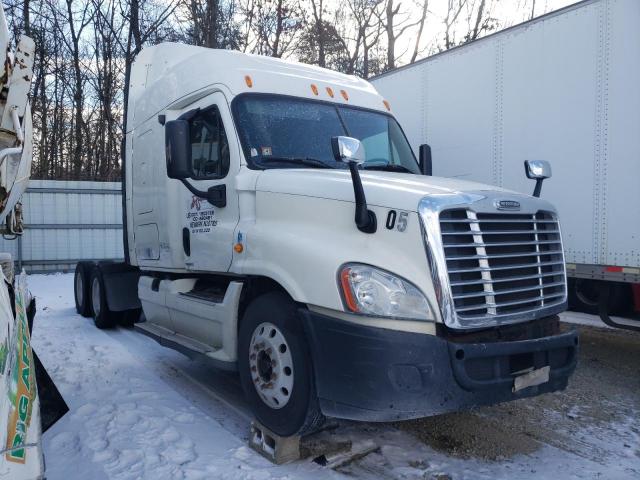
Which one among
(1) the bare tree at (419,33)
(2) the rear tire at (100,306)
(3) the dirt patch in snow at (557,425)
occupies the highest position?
(1) the bare tree at (419,33)

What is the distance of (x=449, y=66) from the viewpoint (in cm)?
666

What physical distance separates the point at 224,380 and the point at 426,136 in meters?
3.78

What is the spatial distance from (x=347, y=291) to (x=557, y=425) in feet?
8.20

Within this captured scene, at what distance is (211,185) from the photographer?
463cm

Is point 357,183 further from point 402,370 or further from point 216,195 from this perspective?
point 216,195

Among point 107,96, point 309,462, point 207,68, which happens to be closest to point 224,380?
point 309,462

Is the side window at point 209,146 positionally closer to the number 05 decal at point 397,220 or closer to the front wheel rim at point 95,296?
the number 05 decal at point 397,220

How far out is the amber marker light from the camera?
317 cm

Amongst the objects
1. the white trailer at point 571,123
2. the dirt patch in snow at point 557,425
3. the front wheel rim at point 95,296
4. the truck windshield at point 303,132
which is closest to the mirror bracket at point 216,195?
the truck windshield at point 303,132

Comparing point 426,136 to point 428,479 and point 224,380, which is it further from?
point 428,479

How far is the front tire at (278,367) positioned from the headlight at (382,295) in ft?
1.79

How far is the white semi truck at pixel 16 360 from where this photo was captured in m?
2.03

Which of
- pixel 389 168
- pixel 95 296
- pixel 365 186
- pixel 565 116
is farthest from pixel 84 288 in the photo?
pixel 565 116

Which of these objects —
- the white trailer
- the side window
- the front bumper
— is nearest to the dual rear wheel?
the side window
